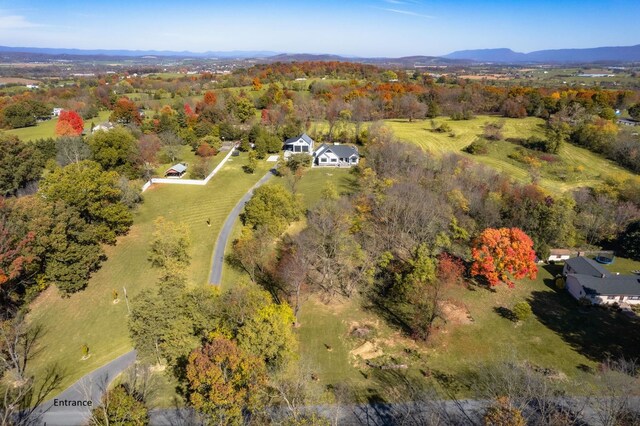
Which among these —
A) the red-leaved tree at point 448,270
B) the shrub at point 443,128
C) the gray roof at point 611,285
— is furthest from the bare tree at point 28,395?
the shrub at point 443,128

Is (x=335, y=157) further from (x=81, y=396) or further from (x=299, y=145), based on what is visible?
(x=81, y=396)

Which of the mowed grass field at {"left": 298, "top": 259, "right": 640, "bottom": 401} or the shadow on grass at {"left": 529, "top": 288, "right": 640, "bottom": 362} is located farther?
the shadow on grass at {"left": 529, "top": 288, "right": 640, "bottom": 362}

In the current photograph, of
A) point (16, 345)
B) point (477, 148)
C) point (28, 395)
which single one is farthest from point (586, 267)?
point (16, 345)

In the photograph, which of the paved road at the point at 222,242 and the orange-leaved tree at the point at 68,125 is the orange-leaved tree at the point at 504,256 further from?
the orange-leaved tree at the point at 68,125

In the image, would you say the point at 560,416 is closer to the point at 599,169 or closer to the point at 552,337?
the point at 552,337

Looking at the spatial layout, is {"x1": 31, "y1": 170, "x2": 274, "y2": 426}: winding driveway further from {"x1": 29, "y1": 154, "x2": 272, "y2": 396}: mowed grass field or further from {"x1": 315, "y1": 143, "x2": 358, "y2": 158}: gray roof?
{"x1": 315, "y1": 143, "x2": 358, "y2": 158}: gray roof

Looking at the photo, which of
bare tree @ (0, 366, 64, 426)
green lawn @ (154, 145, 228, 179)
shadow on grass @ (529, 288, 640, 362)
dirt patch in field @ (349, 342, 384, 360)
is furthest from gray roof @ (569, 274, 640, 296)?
green lawn @ (154, 145, 228, 179)
